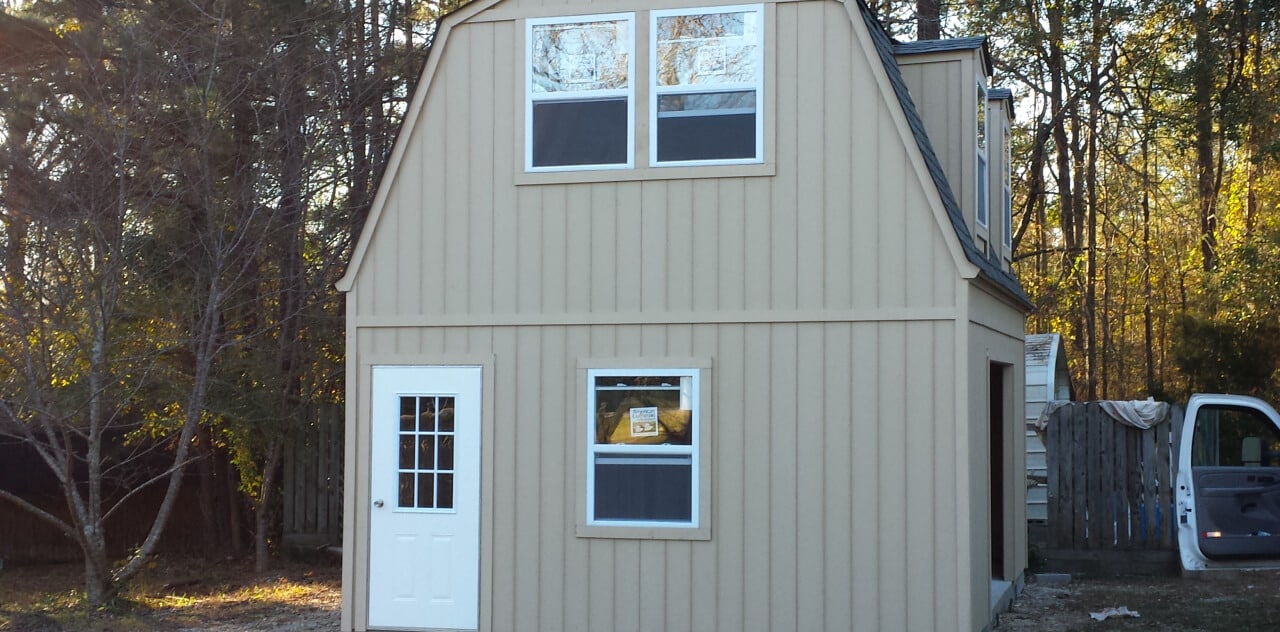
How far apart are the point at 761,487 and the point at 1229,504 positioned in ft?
20.2

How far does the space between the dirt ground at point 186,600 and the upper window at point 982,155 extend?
664 centimetres

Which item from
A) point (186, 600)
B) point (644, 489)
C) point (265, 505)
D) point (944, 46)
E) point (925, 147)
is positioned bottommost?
point (186, 600)

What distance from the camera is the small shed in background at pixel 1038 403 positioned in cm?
1493

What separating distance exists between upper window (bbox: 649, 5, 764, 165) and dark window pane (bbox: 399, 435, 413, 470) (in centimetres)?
285

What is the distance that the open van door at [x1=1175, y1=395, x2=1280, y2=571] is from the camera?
12141 millimetres

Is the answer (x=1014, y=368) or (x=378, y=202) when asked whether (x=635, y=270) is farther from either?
(x=1014, y=368)

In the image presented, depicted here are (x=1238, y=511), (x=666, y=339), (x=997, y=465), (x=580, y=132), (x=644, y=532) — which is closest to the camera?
(x=644, y=532)

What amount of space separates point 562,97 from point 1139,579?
8000mm

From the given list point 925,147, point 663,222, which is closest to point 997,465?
point 925,147

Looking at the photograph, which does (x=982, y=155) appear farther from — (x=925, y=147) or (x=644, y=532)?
(x=644, y=532)

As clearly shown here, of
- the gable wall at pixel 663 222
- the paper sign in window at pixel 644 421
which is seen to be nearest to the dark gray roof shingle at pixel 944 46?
the gable wall at pixel 663 222

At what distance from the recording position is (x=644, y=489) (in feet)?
29.7

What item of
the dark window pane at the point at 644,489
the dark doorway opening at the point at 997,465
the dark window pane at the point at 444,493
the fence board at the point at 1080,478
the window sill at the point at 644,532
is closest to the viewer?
the window sill at the point at 644,532

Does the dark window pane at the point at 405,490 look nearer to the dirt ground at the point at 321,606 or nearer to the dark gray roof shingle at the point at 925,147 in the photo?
the dirt ground at the point at 321,606
